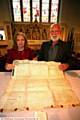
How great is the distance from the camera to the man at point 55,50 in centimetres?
219

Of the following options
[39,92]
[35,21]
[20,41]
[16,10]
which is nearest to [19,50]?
[20,41]

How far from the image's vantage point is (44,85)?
4.75ft

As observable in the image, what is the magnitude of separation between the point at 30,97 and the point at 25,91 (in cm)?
11

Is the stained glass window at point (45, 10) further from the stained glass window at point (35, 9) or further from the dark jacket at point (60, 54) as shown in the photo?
the dark jacket at point (60, 54)

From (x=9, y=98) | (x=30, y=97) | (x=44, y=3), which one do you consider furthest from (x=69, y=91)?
(x=44, y=3)

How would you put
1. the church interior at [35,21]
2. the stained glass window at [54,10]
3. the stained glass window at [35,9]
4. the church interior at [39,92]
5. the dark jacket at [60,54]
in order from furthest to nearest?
the stained glass window at [35,9] < the stained glass window at [54,10] < the church interior at [35,21] < the dark jacket at [60,54] < the church interior at [39,92]

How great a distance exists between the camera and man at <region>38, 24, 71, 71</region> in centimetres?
219

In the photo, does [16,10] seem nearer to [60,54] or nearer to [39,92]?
[60,54]

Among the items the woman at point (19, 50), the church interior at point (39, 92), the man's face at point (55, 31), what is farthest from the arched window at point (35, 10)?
the church interior at point (39, 92)

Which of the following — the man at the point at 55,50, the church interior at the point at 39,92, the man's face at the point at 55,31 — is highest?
the man's face at the point at 55,31

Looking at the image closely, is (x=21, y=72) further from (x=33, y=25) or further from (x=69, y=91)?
(x=33, y=25)

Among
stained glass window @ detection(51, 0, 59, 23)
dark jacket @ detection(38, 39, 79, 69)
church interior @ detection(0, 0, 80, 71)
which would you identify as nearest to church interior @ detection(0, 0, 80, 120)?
dark jacket @ detection(38, 39, 79, 69)

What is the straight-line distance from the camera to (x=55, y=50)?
7.34 feet

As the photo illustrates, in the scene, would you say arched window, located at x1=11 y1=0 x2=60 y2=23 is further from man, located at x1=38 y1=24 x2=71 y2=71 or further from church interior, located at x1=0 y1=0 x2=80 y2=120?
church interior, located at x1=0 y1=0 x2=80 y2=120
